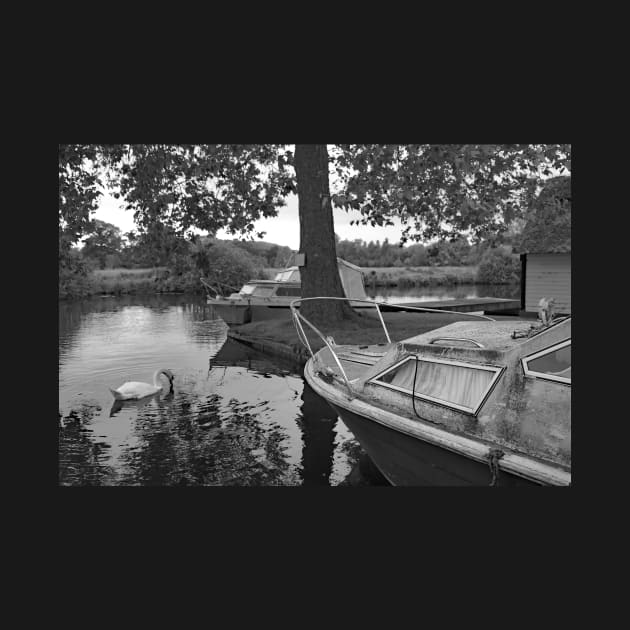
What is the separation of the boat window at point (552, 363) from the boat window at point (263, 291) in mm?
17285

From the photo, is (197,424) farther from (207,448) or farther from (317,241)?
(317,241)

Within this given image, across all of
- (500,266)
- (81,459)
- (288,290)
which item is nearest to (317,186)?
(288,290)

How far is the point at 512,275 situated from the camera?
41844 millimetres

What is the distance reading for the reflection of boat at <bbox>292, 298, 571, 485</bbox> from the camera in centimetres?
464

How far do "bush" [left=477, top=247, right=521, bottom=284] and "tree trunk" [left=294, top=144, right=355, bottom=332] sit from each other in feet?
93.5

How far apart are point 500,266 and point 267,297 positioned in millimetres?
26229

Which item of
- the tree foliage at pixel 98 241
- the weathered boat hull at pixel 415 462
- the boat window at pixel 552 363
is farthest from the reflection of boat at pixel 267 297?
the boat window at pixel 552 363

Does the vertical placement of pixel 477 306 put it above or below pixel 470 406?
above

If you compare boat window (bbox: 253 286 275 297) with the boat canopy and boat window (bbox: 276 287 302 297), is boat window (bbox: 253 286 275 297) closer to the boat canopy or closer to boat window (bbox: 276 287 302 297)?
boat window (bbox: 276 287 302 297)

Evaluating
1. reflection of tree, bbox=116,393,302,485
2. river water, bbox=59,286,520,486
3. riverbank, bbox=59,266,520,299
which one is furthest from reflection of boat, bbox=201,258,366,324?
reflection of tree, bbox=116,393,302,485

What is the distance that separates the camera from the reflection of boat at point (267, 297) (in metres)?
21.3

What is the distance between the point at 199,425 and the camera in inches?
364

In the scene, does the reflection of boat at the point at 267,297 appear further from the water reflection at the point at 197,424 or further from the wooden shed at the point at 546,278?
the wooden shed at the point at 546,278

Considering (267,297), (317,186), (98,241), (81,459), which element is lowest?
(81,459)
